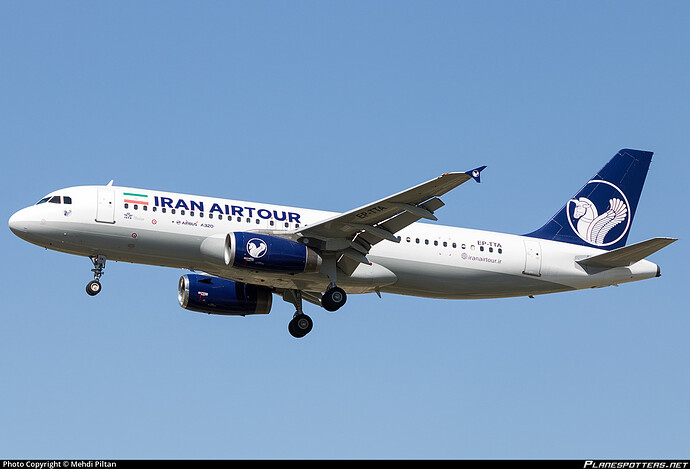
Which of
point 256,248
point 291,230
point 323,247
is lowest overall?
point 256,248

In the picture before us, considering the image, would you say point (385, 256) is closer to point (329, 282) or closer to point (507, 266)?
point (329, 282)

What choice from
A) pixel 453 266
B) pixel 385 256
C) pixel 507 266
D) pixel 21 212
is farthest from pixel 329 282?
pixel 21 212

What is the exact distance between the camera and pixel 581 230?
3866cm

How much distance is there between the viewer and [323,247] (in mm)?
33438

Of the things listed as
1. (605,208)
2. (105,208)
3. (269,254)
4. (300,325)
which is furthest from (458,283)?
(105,208)

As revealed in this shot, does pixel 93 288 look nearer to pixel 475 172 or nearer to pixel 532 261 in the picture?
pixel 475 172

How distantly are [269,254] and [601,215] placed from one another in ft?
47.8

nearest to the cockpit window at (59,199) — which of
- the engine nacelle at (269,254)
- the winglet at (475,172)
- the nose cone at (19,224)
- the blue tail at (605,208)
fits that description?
the nose cone at (19,224)

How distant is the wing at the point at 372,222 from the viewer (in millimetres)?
30453

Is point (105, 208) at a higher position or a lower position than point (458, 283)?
higher

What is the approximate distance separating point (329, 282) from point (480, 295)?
19.7ft

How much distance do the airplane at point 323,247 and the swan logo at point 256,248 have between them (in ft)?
0.15

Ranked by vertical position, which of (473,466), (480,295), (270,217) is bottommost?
(473,466)

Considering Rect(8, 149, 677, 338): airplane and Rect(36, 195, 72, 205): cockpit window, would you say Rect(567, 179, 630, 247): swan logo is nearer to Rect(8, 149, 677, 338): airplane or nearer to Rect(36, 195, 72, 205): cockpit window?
Rect(8, 149, 677, 338): airplane
